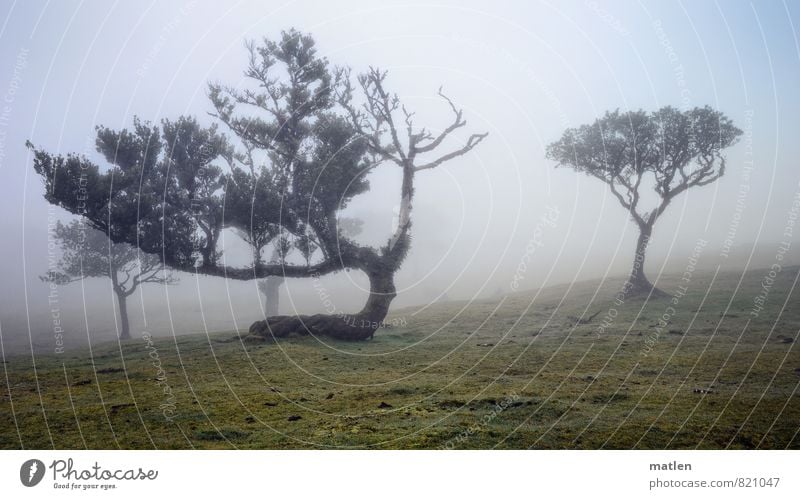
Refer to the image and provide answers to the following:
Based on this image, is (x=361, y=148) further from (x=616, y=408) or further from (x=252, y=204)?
(x=616, y=408)

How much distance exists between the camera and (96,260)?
98.6ft

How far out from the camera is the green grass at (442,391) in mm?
7715

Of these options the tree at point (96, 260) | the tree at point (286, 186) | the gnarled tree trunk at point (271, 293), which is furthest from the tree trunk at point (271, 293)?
the tree at point (286, 186)

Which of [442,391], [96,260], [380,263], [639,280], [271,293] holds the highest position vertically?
[96,260]

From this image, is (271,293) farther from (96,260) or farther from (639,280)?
(639,280)

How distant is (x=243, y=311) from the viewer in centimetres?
4397

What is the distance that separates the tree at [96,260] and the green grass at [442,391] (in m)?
14.5

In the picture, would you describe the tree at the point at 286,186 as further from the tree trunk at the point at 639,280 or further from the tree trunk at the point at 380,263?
the tree trunk at the point at 639,280

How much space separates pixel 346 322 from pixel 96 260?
22.2m

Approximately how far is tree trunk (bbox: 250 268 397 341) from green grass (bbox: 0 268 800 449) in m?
0.50

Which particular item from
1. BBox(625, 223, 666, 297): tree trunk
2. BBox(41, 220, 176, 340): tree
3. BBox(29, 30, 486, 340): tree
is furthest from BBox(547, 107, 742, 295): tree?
BBox(41, 220, 176, 340): tree

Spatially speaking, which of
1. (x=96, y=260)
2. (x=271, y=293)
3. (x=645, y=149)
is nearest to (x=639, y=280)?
(x=645, y=149)
